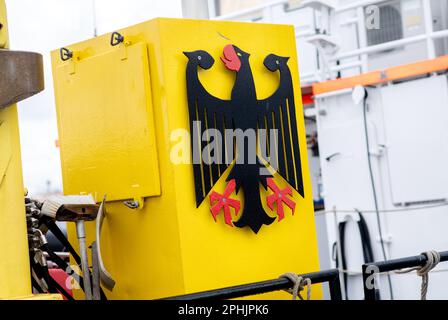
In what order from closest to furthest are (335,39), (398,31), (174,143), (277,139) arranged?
(174,143)
(277,139)
(335,39)
(398,31)

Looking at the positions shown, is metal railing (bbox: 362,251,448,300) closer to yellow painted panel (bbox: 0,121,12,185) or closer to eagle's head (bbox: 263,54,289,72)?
eagle's head (bbox: 263,54,289,72)

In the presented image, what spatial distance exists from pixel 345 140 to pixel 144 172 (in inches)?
172

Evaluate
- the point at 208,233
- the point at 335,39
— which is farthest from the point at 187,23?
the point at 335,39

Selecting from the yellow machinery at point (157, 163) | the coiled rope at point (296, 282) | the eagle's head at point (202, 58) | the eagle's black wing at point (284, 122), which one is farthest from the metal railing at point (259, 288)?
the eagle's head at point (202, 58)

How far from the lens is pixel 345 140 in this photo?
285 inches

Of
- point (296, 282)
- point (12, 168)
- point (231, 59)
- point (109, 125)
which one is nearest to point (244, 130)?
point (231, 59)

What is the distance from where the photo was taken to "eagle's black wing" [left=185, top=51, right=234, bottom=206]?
122 inches

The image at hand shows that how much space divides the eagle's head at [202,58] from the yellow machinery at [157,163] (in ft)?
0.08

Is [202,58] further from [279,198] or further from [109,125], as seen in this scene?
[279,198]

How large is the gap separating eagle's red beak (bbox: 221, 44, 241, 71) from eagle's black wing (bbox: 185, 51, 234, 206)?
3.2 inches

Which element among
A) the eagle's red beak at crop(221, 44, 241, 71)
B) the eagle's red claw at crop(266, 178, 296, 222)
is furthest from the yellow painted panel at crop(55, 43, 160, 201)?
the eagle's red claw at crop(266, 178, 296, 222)

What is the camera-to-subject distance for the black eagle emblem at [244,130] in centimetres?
313

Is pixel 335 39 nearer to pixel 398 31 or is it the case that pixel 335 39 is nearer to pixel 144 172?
pixel 398 31
